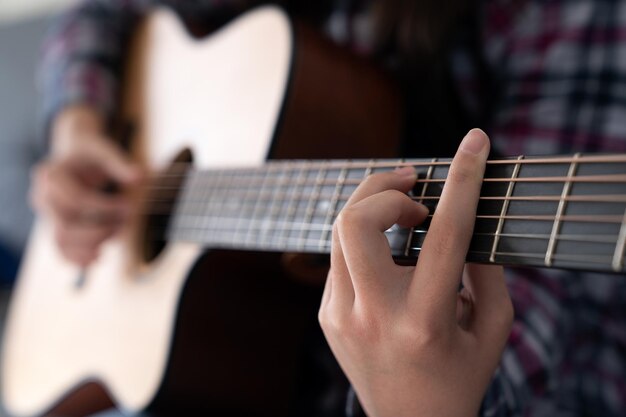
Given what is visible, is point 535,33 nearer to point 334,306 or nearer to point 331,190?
point 331,190

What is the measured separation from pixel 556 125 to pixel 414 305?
0.41m

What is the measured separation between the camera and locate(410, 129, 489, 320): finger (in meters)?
0.44

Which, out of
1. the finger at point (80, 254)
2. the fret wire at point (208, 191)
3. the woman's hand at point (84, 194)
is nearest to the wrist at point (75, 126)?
the woman's hand at point (84, 194)

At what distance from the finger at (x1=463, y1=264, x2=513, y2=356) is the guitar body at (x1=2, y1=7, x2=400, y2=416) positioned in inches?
12.0

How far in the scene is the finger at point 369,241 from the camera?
1.46 feet

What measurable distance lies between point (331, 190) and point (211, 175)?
0.83 ft

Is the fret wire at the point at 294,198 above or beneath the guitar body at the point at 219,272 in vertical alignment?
above

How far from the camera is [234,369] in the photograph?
0.85 m

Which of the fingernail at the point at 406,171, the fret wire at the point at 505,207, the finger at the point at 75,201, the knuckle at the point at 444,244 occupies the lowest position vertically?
the finger at the point at 75,201

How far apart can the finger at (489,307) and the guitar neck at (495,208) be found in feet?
0.19

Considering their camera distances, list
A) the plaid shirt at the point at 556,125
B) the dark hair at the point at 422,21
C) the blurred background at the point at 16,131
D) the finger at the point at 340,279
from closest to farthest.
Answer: the finger at the point at 340,279 → the plaid shirt at the point at 556,125 → the dark hair at the point at 422,21 → the blurred background at the point at 16,131

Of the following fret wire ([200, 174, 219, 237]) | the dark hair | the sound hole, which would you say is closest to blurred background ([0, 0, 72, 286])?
the sound hole

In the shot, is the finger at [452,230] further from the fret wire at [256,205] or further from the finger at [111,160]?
the finger at [111,160]

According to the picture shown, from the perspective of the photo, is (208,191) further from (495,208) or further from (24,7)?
(24,7)
